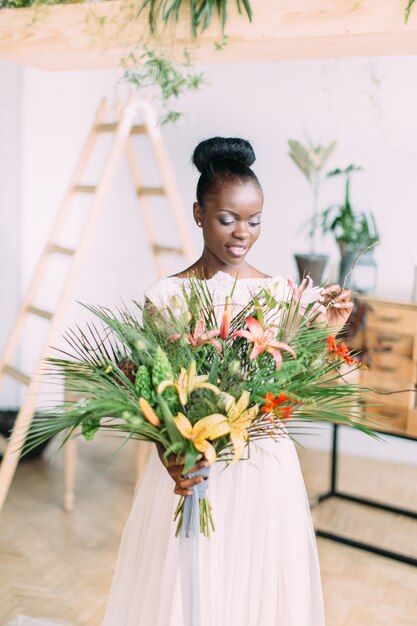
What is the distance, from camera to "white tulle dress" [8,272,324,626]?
5.77ft

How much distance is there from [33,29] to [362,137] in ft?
6.45

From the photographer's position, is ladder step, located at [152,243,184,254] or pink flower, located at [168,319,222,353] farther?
ladder step, located at [152,243,184,254]

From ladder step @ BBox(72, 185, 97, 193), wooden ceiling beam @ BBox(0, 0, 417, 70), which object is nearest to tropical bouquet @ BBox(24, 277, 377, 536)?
wooden ceiling beam @ BBox(0, 0, 417, 70)

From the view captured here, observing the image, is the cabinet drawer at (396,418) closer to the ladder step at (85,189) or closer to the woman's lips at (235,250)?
the ladder step at (85,189)

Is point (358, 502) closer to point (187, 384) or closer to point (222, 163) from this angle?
point (222, 163)

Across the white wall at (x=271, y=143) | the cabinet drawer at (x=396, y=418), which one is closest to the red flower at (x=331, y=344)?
the white wall at (x=271, y=143)

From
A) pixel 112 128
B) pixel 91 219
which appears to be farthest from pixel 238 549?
pixel 112 128

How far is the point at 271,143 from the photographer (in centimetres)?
423

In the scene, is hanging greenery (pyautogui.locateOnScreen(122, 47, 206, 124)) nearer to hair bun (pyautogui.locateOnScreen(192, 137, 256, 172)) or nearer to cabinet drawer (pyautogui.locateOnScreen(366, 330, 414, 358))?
hair bun (pyautogui.locateOnScreen(192, 137, 256, 172))

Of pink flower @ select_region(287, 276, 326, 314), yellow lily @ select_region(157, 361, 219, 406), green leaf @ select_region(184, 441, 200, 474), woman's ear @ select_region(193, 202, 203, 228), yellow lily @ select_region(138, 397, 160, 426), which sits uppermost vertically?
woman's ear @ select_region(193, 202, 203, 228)

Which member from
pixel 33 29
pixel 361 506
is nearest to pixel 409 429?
pixel 361 506

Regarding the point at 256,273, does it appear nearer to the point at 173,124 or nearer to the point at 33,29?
the point at 33,29

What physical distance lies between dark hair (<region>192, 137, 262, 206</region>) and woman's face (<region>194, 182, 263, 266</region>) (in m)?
0.02

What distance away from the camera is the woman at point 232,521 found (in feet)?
5.79
